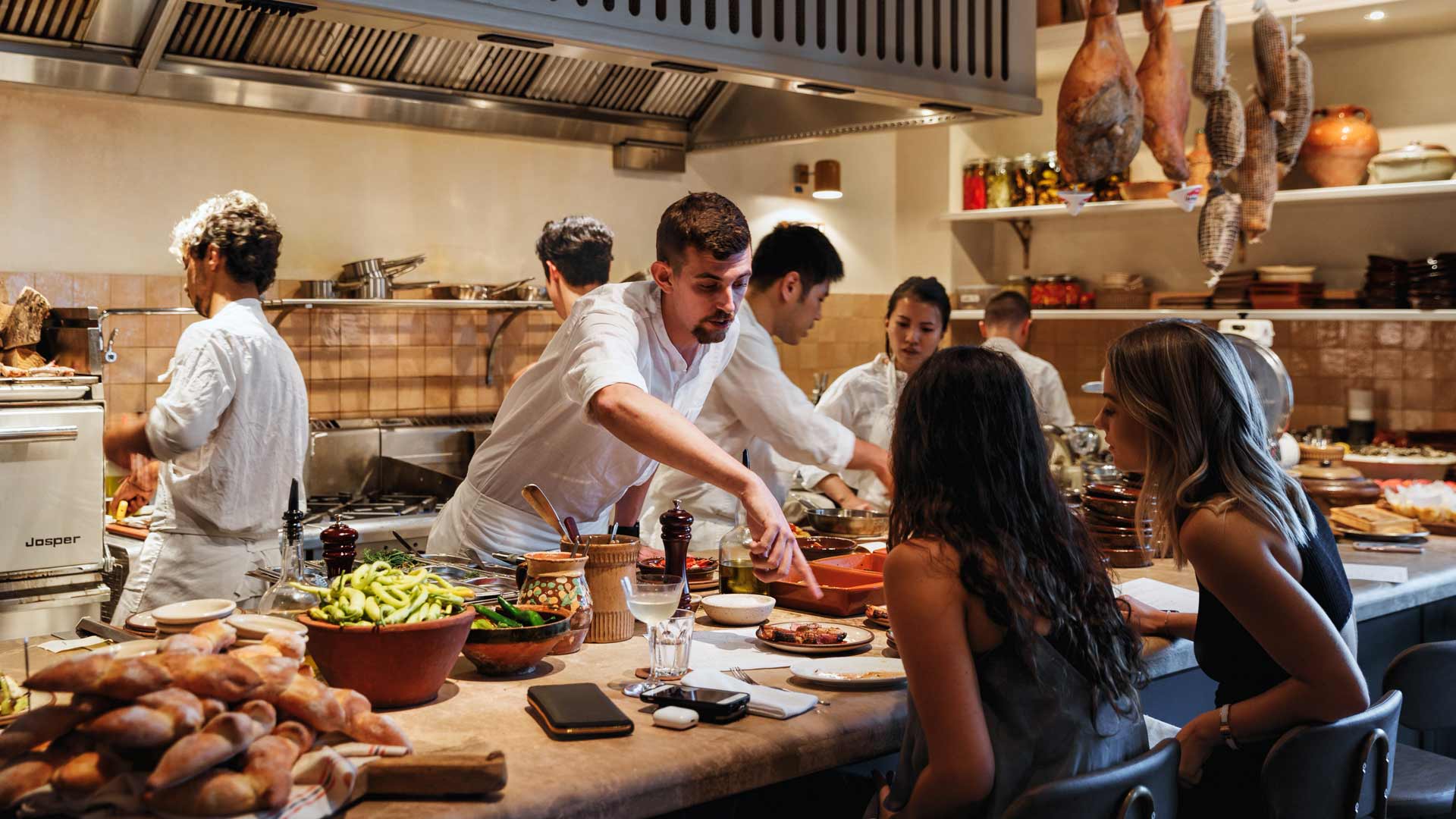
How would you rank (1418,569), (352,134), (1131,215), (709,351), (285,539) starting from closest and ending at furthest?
(285,539) → (709,351) → (1418,569) → (352,134) → (1131,215)

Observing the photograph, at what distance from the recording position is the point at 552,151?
5926 millimetres

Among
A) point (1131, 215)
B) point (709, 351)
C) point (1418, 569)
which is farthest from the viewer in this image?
point (1131, 215)

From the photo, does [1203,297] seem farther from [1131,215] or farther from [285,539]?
[285,539]

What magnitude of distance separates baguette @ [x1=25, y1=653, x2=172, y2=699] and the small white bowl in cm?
119

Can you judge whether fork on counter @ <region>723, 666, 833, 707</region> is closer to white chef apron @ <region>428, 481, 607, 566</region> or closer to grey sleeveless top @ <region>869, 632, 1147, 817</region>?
grey sleeveless top @ <region>869, 632, 1147, 817</region>

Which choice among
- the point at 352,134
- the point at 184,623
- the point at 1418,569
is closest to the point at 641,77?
the point at 352,134

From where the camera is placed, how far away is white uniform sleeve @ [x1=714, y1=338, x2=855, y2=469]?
3539 mm

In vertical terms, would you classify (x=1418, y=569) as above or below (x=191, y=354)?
below

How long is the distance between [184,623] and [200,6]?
302 cm

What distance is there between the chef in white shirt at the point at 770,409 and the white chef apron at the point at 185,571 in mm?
1142

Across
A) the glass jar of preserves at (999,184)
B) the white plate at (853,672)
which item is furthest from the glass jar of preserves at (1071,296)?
the white plate at (853,672)

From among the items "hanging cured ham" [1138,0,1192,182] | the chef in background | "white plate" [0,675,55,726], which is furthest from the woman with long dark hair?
the chef in background

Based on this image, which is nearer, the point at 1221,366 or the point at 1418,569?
the point at 1221,366

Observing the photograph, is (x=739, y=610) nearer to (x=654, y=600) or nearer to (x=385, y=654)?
A: (x=654, y=600)
